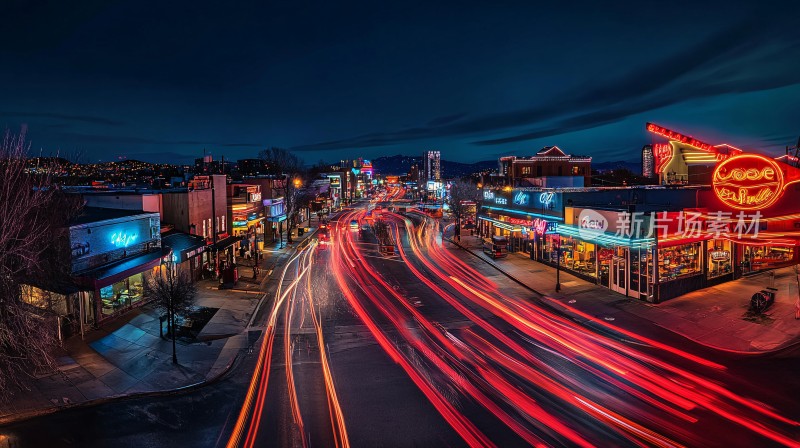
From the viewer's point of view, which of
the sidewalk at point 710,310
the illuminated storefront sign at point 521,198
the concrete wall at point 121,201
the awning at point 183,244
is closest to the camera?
the sidewalk at point 710,310

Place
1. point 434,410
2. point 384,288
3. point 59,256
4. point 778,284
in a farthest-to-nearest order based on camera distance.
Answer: point 384,288 < point 778,284 < point 59,256 < point 434,410

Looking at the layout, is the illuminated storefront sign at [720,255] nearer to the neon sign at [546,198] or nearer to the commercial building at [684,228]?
the commercial building at [684,228]

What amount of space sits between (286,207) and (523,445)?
157ft

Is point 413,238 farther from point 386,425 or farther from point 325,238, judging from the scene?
point 386,425

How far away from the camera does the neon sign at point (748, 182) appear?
862 inches

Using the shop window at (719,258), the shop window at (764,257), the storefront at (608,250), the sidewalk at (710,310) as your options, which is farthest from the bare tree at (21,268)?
the shop window at (764,257)

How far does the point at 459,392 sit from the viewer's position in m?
13.5

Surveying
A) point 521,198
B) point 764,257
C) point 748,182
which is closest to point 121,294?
point 521,198

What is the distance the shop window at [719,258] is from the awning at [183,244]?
2988cm

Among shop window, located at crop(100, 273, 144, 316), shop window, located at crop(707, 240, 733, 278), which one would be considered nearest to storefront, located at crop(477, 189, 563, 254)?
shop window, located at crop(707, 240, 733, 278)

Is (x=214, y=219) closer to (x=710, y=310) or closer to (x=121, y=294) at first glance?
(x=121, y=294)

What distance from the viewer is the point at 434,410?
12438 millimetres

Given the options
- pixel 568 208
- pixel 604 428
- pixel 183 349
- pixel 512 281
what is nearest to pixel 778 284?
pixel 568 208

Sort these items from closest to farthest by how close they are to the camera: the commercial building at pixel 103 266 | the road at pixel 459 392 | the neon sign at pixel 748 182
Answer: the road at pixel 459 392, the commercial building at pixel 103 266, the neon sign at pixel 748 182
